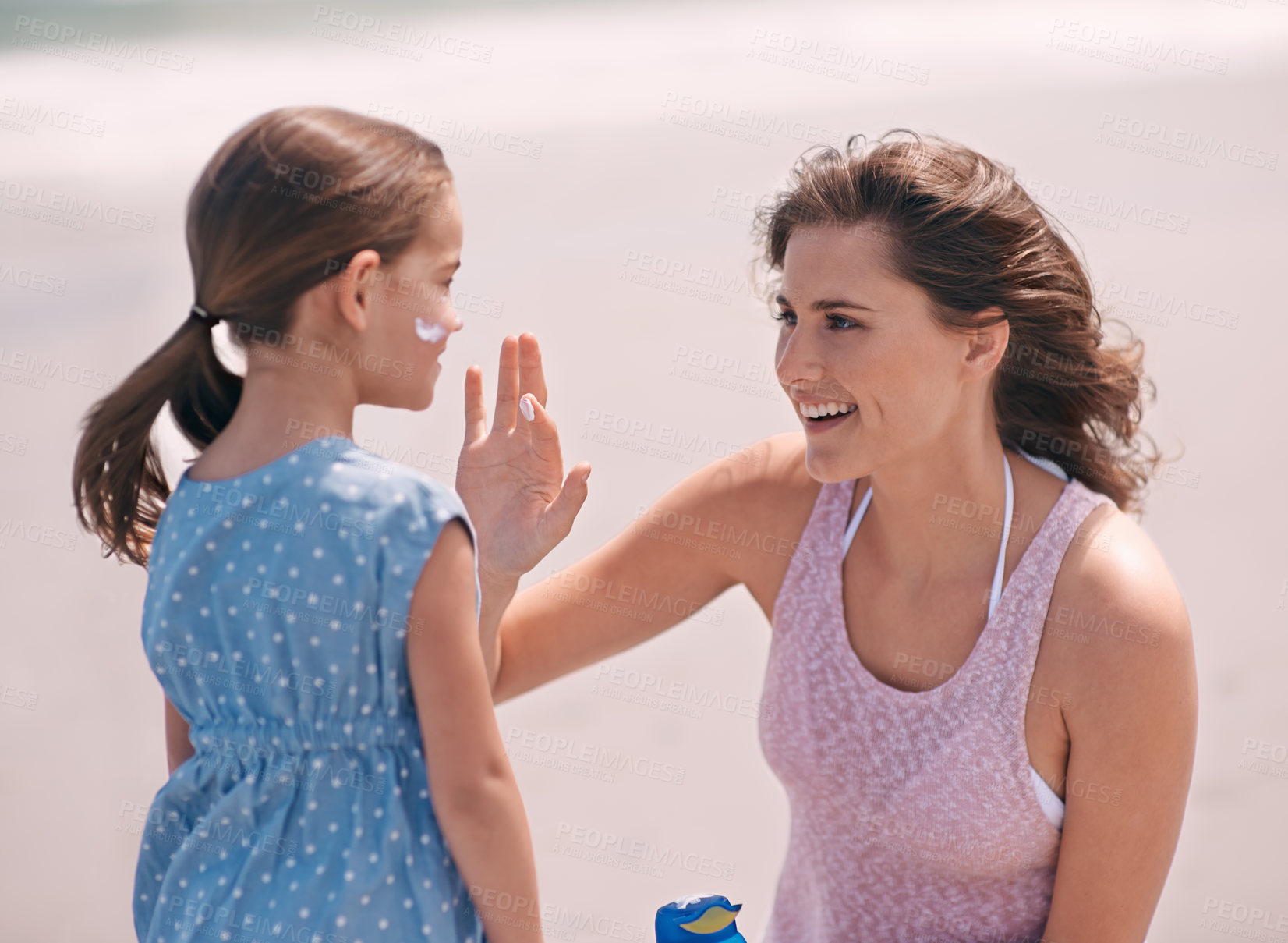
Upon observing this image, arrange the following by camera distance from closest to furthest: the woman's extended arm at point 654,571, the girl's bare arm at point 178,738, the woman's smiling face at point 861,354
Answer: the girl's bare arm at point 178,738
the woman's smiling face at point 861,354
the woman's extended arm at point 654,571

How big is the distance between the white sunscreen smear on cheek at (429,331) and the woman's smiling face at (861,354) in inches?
26.4

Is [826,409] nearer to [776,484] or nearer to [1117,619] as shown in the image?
[776,484]

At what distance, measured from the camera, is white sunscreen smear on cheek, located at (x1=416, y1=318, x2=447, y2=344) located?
135 cm

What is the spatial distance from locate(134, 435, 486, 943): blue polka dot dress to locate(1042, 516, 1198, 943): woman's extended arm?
34.1 inches

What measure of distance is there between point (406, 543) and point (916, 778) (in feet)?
2.96

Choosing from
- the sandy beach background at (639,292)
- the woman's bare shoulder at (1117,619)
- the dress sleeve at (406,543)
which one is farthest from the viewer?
the sandy beach background at (639,292)

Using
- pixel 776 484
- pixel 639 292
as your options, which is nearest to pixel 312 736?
pixel 776 484

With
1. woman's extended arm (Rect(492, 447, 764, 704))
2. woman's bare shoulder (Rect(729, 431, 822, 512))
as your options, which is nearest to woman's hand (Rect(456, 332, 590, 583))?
woman's extended arm (Rect(492, 447, 764, 704))

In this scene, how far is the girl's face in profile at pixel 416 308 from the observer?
52.6 inches

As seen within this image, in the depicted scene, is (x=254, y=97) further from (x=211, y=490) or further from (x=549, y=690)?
(x=211, y=490)

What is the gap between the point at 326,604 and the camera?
1284 mm

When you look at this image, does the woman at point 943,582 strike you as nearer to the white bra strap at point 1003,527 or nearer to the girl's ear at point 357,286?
the white bra strap at point 1003,527

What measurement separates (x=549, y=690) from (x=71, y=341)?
2.57 meters

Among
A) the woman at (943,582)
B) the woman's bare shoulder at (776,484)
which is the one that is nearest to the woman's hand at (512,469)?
the woman at (943,582)
